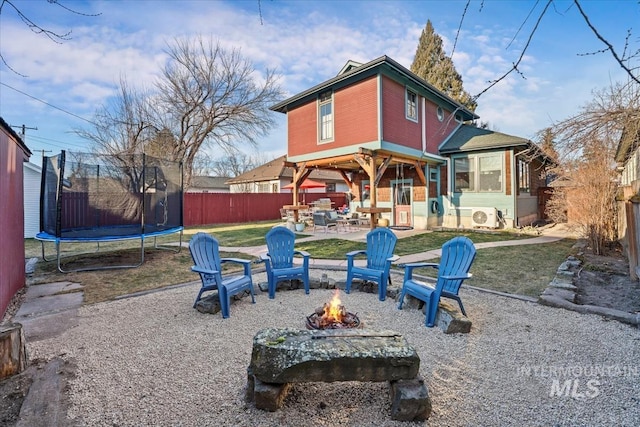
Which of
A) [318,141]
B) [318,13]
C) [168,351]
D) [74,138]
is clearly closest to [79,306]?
[168,351]

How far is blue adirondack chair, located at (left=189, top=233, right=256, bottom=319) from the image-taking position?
3.72m

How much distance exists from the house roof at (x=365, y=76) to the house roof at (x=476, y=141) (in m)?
1.25

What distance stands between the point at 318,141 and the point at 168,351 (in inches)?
371

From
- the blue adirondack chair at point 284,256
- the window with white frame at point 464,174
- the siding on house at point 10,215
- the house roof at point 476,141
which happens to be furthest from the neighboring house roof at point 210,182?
the blue adirondack chair at point 284,256

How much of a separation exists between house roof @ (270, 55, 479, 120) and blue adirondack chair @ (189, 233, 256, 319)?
6616 mm

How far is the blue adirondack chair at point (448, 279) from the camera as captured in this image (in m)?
3.39

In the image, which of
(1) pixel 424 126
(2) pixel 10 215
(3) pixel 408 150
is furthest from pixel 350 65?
(2) pixel 10 215

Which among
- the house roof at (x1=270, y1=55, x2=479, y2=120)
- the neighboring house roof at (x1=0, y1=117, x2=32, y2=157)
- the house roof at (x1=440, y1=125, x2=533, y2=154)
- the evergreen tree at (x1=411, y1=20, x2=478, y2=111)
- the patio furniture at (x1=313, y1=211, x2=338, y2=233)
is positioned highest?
Answer: the evergreen tree at (x1=411, y1=20, x2=478, y2=111)

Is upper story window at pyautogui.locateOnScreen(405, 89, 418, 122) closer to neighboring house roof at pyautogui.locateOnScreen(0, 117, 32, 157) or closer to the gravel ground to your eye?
the gravel ground

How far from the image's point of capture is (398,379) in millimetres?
1975

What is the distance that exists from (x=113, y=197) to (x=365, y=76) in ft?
25.6

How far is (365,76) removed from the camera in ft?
31.8

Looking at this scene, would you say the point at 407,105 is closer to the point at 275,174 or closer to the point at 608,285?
the point at 608,285

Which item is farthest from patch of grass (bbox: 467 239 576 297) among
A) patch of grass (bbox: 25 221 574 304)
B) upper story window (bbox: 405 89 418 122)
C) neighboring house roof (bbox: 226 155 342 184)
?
neighboring house roof (bbox: 226 155 342 184)
